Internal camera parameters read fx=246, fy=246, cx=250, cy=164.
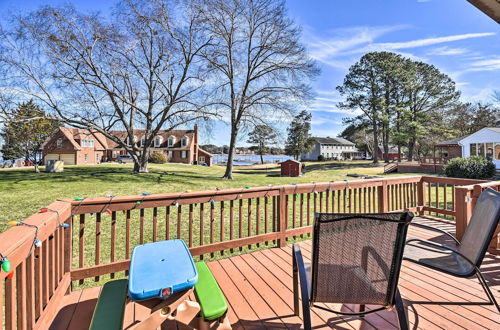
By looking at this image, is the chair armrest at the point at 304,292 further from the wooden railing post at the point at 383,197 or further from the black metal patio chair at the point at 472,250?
the wooden railing post at the point at 383,197

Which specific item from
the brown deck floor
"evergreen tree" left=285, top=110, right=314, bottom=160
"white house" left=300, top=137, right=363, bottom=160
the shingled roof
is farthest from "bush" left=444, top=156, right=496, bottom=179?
the shingled roof

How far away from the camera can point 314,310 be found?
2.19 metres

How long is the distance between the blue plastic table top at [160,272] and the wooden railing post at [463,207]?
3720 millimetres

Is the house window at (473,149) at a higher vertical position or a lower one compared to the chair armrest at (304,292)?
higher

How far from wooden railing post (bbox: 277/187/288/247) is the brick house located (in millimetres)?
29380

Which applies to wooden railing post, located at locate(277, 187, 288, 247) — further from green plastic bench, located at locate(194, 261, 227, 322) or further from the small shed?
the small shed

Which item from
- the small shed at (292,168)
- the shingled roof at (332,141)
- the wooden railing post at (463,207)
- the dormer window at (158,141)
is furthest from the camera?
the shingled roof at (332,141)

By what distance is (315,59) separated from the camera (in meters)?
14.5

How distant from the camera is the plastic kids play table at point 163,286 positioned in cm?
137

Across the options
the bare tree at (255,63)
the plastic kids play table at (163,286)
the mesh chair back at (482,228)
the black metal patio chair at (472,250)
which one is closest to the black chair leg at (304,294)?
the plastic kids play table at (163,286)

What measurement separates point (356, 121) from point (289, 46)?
1913 centimetres

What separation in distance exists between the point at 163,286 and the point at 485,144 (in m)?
26.5

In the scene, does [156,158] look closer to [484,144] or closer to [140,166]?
[140,166]

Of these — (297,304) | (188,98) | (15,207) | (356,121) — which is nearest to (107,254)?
(297,304)
